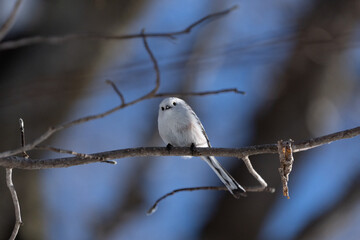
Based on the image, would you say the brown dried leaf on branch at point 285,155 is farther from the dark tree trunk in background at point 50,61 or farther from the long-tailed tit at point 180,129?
the dark tree trunk in background at point 50,61

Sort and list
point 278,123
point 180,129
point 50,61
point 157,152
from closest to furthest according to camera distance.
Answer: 1. point 157,152
2. point 180,129
3. point 50,61
4. point 278,123

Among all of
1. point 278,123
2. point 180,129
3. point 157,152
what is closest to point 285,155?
point 157,152

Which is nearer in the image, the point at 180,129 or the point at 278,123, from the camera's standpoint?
the point at 180,129

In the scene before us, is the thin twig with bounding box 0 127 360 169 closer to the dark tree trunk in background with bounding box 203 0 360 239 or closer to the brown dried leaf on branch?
the brown dried leaf on branch

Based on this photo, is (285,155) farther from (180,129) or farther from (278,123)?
(278,123)

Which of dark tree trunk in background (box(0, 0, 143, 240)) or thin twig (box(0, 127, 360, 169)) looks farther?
dark tree trunk in background (box(0, 0, 143, 240))

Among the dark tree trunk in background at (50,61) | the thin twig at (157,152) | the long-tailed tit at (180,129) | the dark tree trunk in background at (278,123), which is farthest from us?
the dark tree trunk in background at (278,123)

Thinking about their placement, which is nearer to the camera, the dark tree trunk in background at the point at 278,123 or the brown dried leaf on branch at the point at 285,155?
the brown dried leaf on branch at the point at 285,155

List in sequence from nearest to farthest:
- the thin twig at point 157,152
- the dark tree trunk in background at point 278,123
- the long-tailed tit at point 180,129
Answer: the thin twig at point 157,152
the long-tailed tit at point 180,129
the dark tree trunk in background at point 278,123

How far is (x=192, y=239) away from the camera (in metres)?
4.15

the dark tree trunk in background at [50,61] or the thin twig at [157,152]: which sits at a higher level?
the dark tree trunk in background at [50,61]

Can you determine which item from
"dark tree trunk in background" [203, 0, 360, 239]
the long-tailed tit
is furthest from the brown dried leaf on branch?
"dark tree trunk in background" [203, 0, 360, 239]

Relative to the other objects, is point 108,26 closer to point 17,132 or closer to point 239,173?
point 17,132

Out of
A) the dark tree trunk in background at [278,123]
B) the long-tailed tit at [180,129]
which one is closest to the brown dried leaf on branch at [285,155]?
the long-tailed tit at [180,129]
